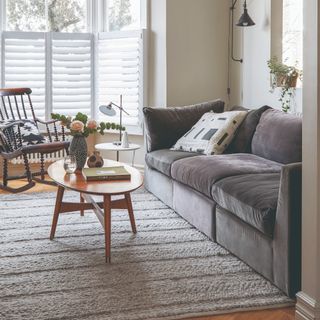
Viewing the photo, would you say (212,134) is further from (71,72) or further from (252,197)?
(71,72)

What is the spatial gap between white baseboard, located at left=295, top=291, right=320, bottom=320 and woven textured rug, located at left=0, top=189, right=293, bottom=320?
180mm

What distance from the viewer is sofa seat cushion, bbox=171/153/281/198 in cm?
343

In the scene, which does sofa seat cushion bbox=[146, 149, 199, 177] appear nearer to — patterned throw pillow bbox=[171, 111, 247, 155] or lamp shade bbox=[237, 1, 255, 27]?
patterned throw pillow bbox=[171, 111, 247, 155]

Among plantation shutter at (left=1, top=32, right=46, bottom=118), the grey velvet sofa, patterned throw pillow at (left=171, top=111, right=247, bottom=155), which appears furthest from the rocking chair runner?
patterned throw pillow at (left=171, top=111, right=247, bottom=155)

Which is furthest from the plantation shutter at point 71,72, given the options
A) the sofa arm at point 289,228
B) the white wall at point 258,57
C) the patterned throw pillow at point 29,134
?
the sofa arm at point 289,228

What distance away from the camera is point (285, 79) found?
14.8ft

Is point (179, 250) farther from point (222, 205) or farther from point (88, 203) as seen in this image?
point (88, 203)

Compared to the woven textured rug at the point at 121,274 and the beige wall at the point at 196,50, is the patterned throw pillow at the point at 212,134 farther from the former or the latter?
the beige wall at the point at 196,50

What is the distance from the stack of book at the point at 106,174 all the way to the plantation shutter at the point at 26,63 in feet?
8.47

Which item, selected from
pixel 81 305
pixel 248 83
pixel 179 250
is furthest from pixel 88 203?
pixel 248 83

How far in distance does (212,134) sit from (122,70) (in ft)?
5.95

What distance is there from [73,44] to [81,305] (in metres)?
A: 4.04

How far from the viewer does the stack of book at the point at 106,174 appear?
338 cm

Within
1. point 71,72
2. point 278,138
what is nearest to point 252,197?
point 278,138
